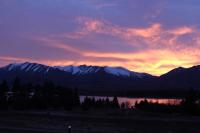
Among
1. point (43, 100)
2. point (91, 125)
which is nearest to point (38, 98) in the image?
point (43, 100)

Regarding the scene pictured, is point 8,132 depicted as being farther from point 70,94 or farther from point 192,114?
point 70,94

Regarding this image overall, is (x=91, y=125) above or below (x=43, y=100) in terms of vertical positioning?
below

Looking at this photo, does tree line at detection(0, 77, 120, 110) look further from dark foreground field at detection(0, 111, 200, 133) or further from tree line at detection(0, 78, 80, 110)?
dark foreground field at detection(0, 111, 200, 133)

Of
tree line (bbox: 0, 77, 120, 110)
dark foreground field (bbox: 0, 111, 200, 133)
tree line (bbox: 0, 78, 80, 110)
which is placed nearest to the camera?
dark foreground field (bbox: 0, 111, 200, 133)

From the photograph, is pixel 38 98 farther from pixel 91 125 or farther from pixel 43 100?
pixel 91 125

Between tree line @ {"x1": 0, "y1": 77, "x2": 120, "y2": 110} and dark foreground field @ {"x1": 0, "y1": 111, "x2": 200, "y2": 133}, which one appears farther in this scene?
tree line @ {"x1": 0, "y1": 77, "x2": 120, "y2": 110}

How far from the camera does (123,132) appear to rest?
5059 cm

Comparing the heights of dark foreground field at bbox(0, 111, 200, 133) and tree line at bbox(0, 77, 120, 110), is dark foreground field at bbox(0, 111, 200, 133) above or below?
below

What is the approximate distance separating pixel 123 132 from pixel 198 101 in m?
68.3

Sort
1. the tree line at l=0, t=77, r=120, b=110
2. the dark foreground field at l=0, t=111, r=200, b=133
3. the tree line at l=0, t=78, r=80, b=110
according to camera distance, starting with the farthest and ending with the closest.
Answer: the tree line at l=0, t=77, r=120, b=110 < the tree line at l=0, t=78, r=80, b=110 < the dark foreground field at l=0, t=111, r=200, b=133

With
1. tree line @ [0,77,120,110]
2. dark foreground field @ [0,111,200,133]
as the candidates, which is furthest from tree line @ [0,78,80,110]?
dark foreground field @ [0,111,200,133]

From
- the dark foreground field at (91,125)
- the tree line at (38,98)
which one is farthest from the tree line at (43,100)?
the dark foreground field at (91,125)

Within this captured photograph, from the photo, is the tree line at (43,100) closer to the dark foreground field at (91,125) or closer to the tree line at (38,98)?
the tree line at (38,98)

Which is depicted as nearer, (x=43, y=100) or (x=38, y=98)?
(x=38, y=98)
